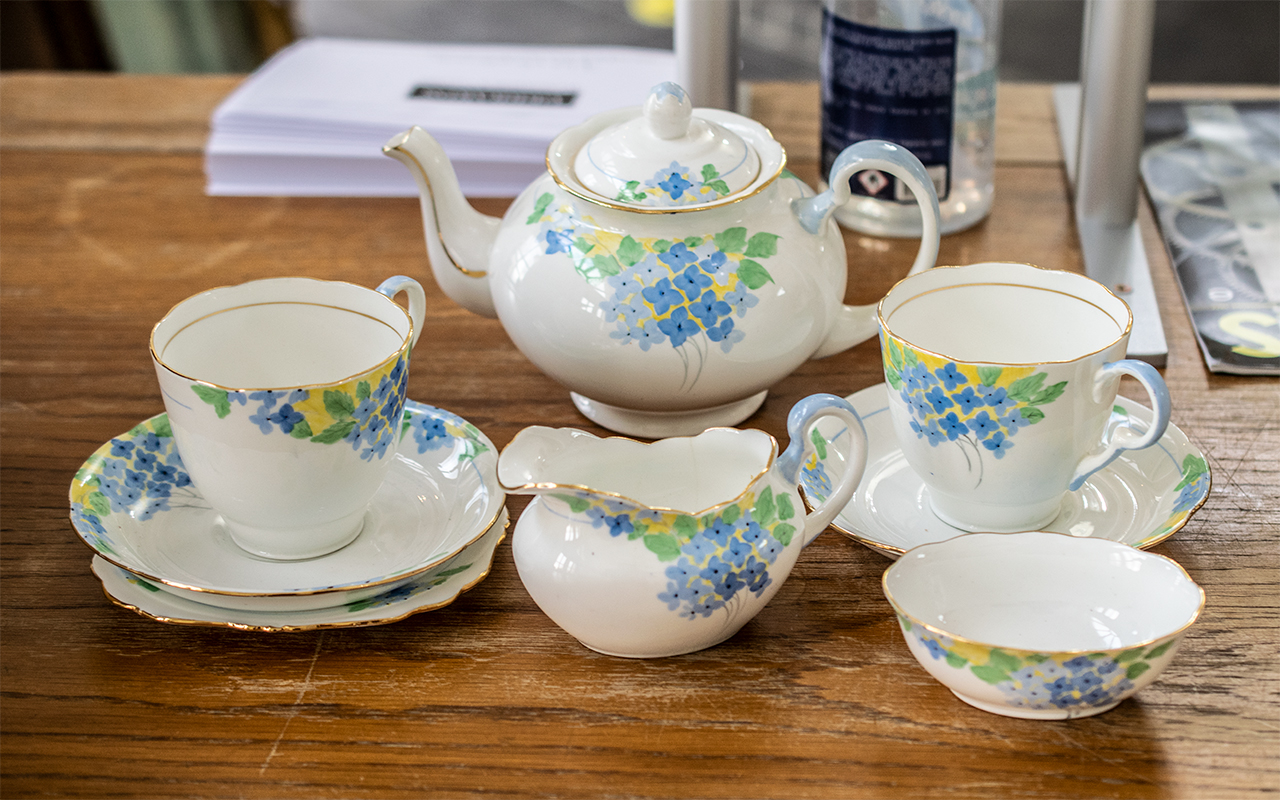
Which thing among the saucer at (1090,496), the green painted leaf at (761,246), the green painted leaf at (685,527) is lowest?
the saucer at (1090,496)

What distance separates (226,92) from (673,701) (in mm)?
835

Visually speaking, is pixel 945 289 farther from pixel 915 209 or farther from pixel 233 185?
pixel 233 185

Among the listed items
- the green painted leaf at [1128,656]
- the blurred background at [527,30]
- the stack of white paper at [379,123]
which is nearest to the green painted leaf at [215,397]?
the green painted leaf at [1128,656]

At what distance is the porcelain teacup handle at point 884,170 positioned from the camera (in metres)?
0.55

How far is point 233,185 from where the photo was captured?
2.99ft

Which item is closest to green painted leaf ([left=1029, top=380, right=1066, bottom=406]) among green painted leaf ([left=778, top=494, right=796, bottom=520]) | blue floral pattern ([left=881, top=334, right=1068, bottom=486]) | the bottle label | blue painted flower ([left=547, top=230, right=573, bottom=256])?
blue floral pattern ([left=881, top=334, right=1068, bottom=486])

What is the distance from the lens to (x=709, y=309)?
1.78 feet

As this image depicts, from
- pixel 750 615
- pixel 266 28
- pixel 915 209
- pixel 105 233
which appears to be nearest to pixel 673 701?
pixel 750 615

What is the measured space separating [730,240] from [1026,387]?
0.15 meters

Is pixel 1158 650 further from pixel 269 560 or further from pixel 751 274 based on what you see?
pixel 269 560

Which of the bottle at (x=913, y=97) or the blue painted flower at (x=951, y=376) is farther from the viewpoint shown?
the bottle at (x=913, y=97)

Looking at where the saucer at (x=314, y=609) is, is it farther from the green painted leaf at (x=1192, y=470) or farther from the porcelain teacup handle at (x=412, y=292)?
the green painted leaf at (x=1192, y=470)

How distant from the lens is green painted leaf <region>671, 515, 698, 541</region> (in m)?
0.42

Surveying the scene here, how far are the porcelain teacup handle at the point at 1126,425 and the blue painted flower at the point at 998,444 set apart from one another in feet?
0.13
